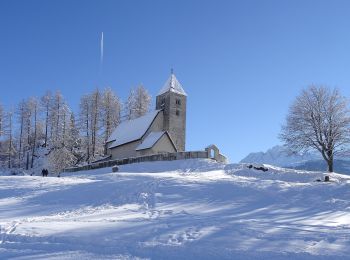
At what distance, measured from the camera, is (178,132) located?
179ft

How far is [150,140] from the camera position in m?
48.6

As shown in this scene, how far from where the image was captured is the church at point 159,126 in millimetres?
51812

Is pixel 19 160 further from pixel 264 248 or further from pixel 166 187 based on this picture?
pixel 264 248

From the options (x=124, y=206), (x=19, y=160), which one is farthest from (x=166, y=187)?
(x=19, y=160)

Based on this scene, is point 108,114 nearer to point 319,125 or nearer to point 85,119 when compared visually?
point 85,119

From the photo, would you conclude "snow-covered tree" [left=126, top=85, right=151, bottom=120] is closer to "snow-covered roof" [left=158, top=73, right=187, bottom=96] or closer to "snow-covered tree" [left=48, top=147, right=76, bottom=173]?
"snow-covered roof" [left=158, top=73, right=187, bottom=96]

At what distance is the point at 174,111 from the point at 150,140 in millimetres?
7698

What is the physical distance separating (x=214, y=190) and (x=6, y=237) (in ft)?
37.8

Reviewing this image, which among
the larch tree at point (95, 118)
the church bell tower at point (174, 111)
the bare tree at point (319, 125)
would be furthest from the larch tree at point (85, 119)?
the bare tree at point (319, 125)

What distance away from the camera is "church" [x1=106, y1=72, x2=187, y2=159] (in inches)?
2040

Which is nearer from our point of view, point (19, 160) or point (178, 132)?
point (178, 132)

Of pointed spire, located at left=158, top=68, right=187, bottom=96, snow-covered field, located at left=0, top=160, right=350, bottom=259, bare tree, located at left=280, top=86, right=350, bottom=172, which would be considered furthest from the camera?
pointed spire, located at left=158, top=68, right=187, bottom=96

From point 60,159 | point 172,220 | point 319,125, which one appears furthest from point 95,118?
point 172,220

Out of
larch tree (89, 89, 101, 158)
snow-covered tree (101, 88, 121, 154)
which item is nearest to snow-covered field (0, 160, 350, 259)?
larch tree (89, 89, 101, 158)
